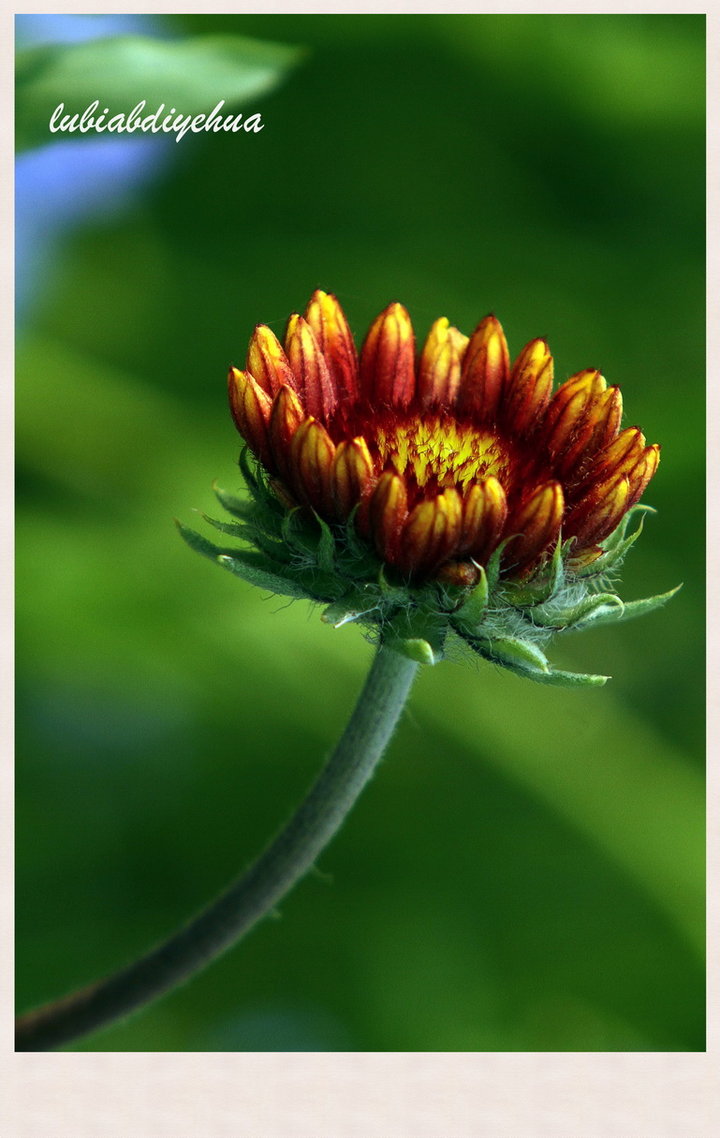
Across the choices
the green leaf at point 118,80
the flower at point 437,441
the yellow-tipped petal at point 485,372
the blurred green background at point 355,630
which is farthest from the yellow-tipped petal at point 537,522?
the blurred green background at point 355,630

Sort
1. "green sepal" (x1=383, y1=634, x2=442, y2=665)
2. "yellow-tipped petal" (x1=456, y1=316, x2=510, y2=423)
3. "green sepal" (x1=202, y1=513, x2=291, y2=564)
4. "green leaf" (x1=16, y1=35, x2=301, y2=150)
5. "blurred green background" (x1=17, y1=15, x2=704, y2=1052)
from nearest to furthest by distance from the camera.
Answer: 1. "green sepal" (x1=383, y1=634, x2=442, y2=665)
2. "green sepal" (x1=202, y1=513, x2=291, y2=564)
3. "yellow-tipped petal" (x1=456, y1=316, x2=510, y2=423)
4. "green leaf" (x1=16, y1=35, x2=301, y2=150)
5. "blurred green background" (x1=17, y1=15, x2=704, y2=1052)

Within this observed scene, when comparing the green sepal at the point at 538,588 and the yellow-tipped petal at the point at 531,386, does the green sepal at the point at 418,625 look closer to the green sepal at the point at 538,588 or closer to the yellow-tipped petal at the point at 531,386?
the green sepal at the point at 538,588

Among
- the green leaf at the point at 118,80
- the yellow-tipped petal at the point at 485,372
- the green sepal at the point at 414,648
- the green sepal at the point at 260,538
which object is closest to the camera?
the green sepal at the point at 414,648

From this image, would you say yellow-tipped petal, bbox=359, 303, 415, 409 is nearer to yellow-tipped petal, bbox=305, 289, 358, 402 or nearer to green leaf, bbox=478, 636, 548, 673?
yellow-tipped petal, bbox=305, 289, 358, 402

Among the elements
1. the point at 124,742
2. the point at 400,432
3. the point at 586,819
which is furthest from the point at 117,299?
the point at 400,432

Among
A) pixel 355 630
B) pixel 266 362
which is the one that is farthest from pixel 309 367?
pixel 355 630

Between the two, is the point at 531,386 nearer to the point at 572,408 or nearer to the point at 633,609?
the point at 572,408

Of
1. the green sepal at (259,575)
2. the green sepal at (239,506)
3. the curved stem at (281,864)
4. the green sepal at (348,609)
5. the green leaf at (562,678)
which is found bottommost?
the curved stem at (281,864)

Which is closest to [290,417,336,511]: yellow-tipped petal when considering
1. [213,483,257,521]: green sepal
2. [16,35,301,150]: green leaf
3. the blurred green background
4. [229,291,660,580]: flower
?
[229,291,660,580]: flower
